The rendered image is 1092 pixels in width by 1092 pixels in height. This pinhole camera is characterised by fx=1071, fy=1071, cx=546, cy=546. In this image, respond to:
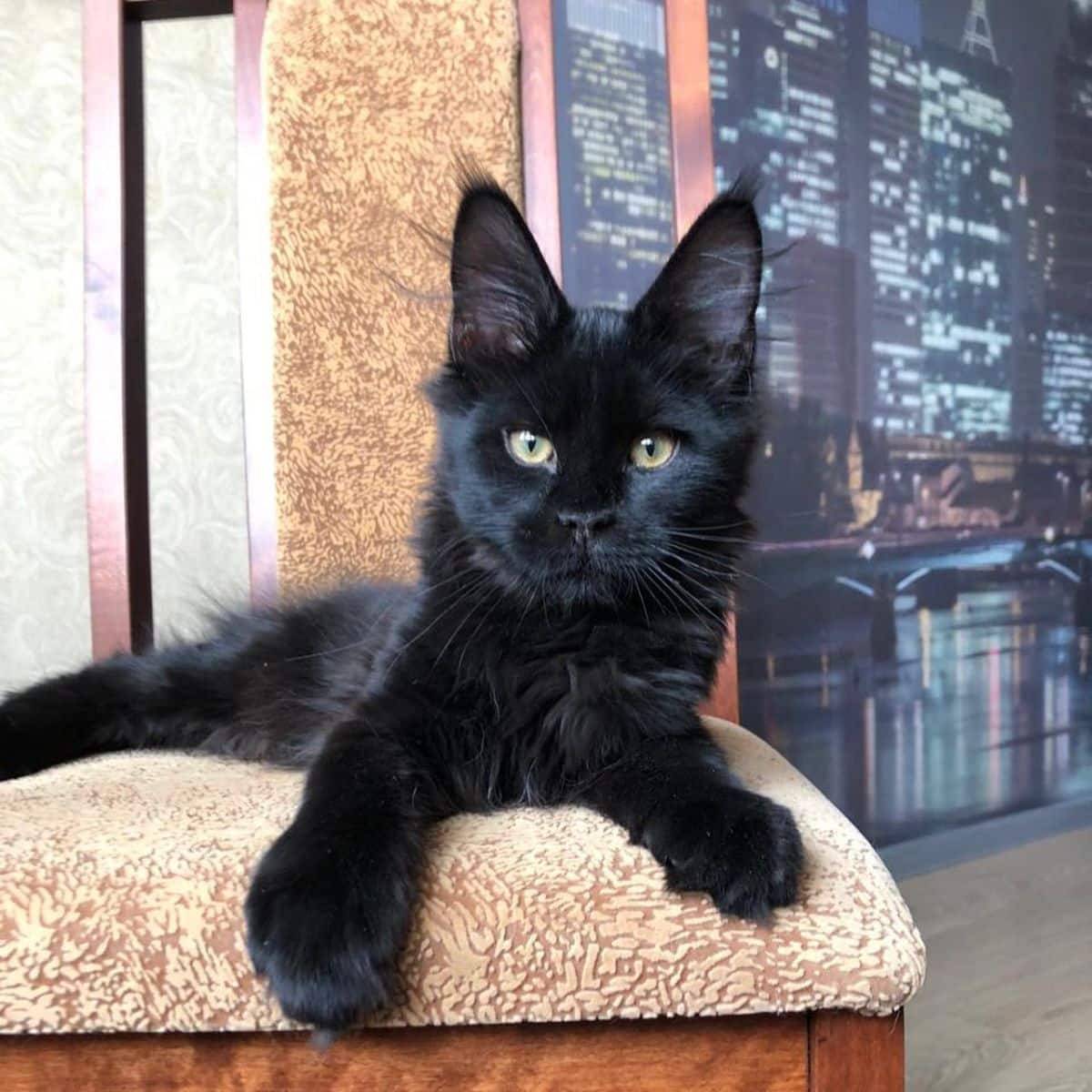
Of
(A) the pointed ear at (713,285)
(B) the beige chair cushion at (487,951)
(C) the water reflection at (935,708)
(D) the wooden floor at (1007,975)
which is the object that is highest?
(A) the pointed ear at (713,285)

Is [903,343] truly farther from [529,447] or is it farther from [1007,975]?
[529,447]

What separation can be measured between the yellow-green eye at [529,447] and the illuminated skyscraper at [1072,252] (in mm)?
1886

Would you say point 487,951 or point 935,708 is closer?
point 487,951

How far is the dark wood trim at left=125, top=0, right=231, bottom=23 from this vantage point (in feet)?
4.69

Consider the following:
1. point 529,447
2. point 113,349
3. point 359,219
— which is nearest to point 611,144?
point 359,219

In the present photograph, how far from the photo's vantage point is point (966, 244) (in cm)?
224

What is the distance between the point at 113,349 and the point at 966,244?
172 centimetres

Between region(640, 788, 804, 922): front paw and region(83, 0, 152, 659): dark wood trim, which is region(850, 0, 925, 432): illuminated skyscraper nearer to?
region(83, 0, 152, 659): dark wood trim

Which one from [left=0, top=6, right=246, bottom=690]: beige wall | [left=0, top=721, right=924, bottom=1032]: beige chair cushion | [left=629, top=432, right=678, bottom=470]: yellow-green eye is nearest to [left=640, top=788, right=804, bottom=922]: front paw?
[left=0, top=721, right=924, bottom=1032]: beige chair cushion

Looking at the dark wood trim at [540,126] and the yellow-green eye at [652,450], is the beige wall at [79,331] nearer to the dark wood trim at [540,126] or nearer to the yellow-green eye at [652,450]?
the dark wood trim at [540,126]

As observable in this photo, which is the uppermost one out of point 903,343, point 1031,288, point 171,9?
point 171,9

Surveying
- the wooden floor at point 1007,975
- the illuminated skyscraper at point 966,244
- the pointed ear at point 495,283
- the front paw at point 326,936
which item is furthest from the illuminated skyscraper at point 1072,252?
the front paw at point 326,936

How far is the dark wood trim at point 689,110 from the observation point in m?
1.36

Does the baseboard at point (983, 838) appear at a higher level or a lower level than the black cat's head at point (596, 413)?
lower
